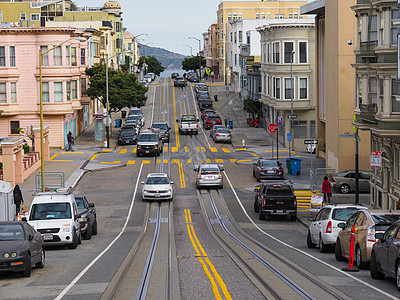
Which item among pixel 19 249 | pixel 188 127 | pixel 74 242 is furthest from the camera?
pixel 188 127

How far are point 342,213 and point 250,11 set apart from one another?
404ft

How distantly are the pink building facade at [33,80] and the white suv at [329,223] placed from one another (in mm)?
41020

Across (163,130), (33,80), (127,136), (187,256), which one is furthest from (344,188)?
(33,80)

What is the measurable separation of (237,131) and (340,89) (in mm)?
32109

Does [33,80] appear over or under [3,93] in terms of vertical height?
over

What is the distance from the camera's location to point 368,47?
3384 cm

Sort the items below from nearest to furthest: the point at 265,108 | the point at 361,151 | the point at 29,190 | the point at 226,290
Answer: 1. the point at 226,290
2. the point at 29,190
3. the point at 361,151
4. the point at 265,108

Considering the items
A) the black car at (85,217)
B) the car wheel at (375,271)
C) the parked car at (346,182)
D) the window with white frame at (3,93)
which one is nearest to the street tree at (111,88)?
the window with white frame at (3,93)

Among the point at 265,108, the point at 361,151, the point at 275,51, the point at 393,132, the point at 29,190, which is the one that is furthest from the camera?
the point at 265,108

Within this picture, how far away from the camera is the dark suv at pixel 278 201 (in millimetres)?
34344

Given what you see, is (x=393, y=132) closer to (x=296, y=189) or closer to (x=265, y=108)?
(x=296, y=189)

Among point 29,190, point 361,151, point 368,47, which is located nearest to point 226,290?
point 368,47

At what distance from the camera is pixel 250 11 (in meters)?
143

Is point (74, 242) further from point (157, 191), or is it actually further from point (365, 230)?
point (157, 191)
